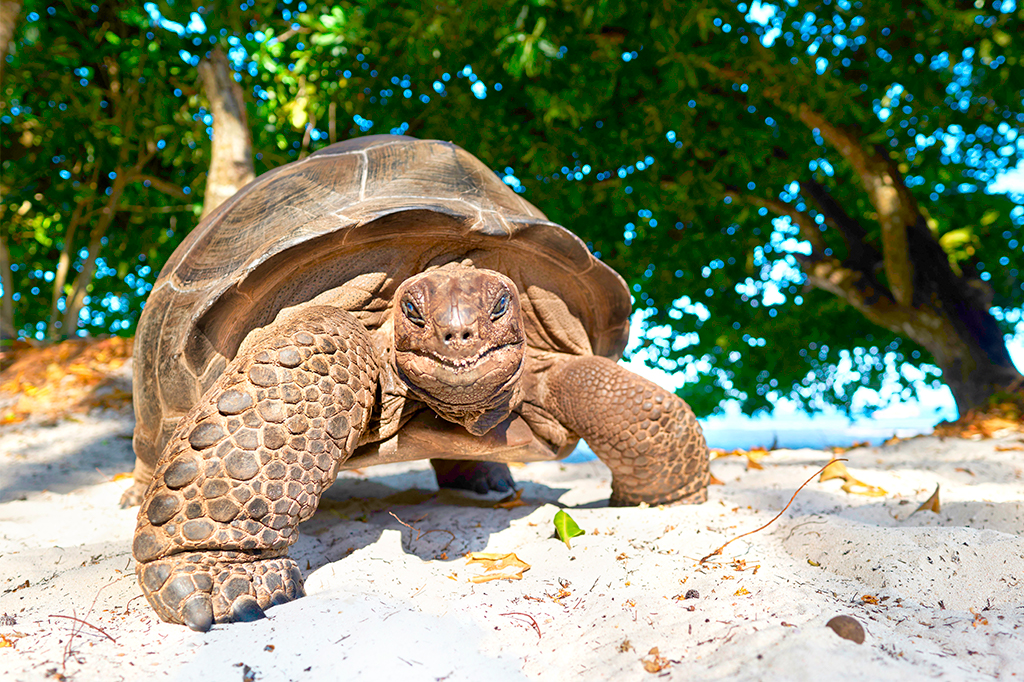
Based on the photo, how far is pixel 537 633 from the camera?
1.62 meters

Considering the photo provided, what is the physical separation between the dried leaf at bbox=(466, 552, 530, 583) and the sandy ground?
5 cm

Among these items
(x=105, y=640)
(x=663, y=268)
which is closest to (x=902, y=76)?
(x=663, y=268)

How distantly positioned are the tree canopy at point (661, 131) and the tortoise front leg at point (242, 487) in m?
2.91

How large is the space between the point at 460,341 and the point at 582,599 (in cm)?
85

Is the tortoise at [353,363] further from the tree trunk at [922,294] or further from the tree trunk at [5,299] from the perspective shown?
the tree trunk at [5,299]

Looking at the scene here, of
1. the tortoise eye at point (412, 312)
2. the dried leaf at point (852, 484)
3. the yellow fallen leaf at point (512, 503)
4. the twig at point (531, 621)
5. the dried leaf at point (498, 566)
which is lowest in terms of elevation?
the yellow fallen leaf at point (512, 503)

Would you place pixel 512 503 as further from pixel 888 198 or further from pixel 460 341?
pixel 888 198

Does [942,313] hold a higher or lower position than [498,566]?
higher

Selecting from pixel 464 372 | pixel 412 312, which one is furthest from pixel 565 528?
pixel 412 312

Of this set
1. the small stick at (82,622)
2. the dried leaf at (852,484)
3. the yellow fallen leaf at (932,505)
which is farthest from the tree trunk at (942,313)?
the small stick at (82,622)

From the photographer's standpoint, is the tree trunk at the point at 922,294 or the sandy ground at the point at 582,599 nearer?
the sandy ground at the point at 582,599

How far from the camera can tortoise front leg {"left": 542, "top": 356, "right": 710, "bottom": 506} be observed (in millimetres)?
2602

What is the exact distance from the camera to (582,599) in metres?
1.79

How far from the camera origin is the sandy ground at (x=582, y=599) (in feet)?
4.48
